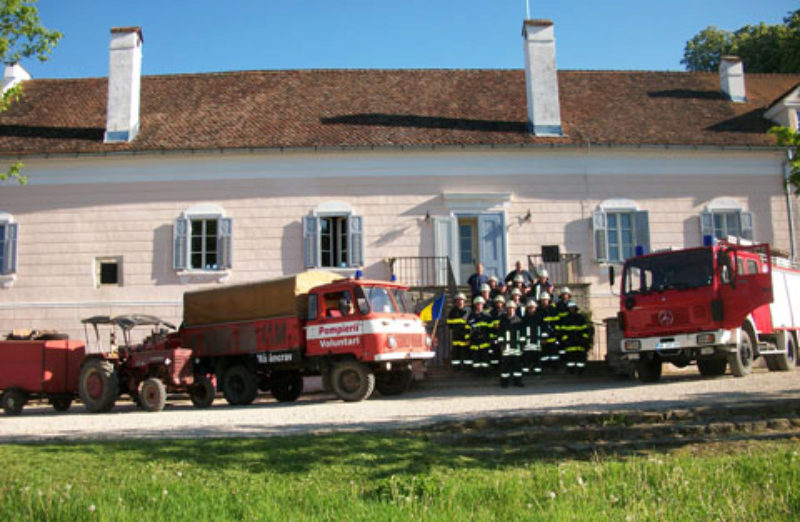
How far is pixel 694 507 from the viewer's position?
5488 millimetres

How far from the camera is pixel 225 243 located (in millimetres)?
20891

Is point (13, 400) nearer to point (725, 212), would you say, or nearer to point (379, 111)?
point (379, 111)

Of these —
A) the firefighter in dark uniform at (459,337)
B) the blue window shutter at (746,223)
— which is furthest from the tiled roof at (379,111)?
the firefighter in dark uniform at (459,337)

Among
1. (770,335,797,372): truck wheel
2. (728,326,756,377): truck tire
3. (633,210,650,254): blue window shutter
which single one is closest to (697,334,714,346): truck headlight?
(728,326,756,377): truck tire

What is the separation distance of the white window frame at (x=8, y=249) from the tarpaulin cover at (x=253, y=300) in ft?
24.8

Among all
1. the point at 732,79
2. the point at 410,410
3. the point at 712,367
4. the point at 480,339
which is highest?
the point at 732,79

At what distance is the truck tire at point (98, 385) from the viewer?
46.2 feet

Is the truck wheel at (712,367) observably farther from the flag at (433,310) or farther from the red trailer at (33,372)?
the red trailer at (33,372)

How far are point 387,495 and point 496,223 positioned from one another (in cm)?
1587

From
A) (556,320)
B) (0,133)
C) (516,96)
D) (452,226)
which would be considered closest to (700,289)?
(556,320)

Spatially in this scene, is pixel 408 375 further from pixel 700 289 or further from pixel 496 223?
pixel 496 223

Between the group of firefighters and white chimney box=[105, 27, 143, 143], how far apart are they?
38.6ft

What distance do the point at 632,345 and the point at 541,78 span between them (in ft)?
35.0

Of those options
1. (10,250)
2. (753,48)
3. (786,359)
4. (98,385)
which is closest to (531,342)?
(786,359)
